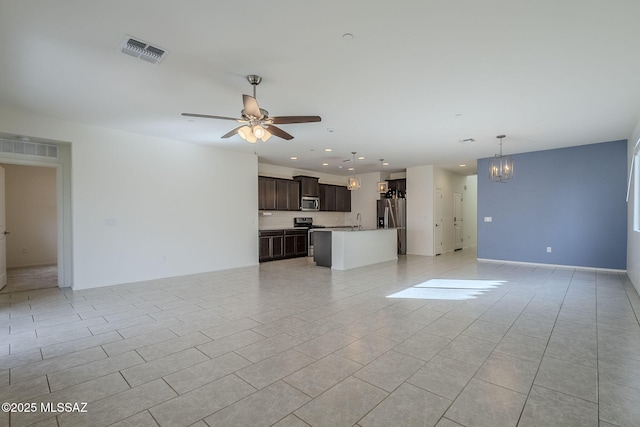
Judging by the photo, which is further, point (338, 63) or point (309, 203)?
point (309, 203)

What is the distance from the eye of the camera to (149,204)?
5.86 m

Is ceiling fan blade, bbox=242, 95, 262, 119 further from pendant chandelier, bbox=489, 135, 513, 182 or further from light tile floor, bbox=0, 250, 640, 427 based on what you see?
pendant chandelier, bbox=489, 135, 513, 182

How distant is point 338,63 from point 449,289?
3.95 meters

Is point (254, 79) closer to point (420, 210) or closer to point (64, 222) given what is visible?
point (64, 222)

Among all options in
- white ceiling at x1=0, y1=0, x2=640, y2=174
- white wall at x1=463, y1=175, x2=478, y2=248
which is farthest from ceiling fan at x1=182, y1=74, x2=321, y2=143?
white wall at x1=463, y1=175, x2=478, y2=248

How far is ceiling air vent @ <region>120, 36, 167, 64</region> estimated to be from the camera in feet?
8.76

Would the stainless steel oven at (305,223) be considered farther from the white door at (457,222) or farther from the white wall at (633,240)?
the white wall at (633,240)

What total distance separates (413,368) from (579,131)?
573 cm

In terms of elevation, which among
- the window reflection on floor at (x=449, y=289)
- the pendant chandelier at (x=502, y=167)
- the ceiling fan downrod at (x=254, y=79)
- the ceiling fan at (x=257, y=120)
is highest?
the ceiling fan downrod at (x=254, y=79)

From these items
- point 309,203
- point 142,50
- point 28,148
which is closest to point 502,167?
point 309,203

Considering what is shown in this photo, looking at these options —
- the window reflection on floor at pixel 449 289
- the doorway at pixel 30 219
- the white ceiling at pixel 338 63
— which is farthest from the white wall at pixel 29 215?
the window reflection on floor at pixel 449 289

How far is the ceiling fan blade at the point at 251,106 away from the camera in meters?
3.10

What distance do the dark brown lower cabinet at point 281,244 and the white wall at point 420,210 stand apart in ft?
11.5

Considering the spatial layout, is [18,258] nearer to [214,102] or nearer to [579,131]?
[214,102]
